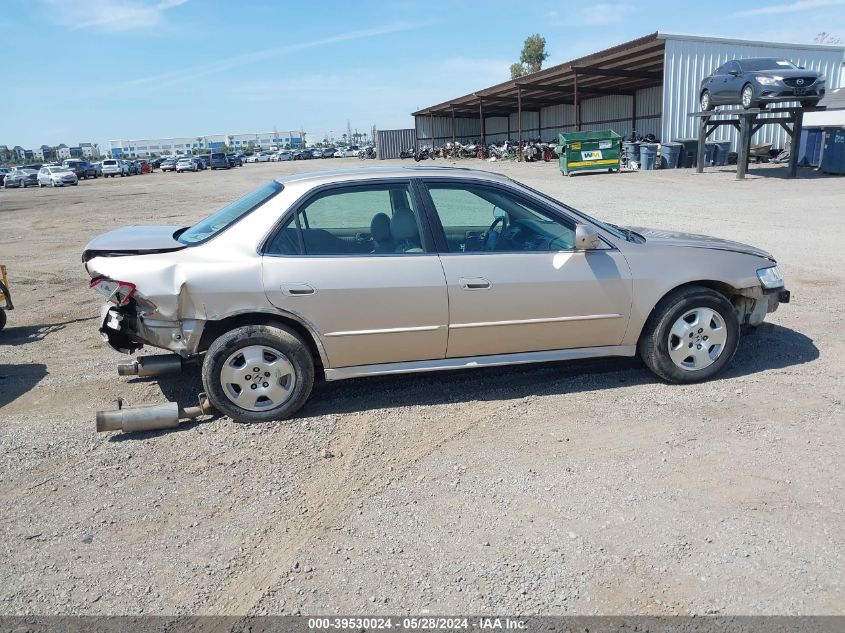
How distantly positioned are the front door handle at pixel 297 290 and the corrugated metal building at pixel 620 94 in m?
27.4

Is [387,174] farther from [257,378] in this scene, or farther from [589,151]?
[589,151]

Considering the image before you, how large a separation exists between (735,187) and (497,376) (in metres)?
18.6

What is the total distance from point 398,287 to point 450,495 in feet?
4.78

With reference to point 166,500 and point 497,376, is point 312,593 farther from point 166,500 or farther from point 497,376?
point 497,376

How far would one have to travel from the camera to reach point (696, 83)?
3011cm

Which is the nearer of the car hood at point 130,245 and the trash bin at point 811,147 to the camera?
the car hood at point 130,245

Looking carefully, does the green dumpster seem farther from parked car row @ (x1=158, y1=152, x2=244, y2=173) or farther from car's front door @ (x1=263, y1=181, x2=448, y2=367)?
parked car row @ (x1=158, y1=152, x2=244, y2=173)

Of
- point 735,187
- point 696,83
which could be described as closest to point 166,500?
point 735,187

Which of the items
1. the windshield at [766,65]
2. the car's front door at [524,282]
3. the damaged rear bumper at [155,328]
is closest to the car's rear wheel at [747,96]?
the windshield at [766,65]

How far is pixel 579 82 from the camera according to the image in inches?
1661

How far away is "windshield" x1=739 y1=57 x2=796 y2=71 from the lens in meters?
21.4

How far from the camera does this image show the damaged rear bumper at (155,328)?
429 cm

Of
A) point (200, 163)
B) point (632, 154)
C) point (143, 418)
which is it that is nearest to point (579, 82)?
point (632, 154)

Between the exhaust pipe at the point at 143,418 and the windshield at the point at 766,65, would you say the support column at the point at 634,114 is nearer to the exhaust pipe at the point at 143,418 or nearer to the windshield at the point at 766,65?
the windshield at the point at 766,65
